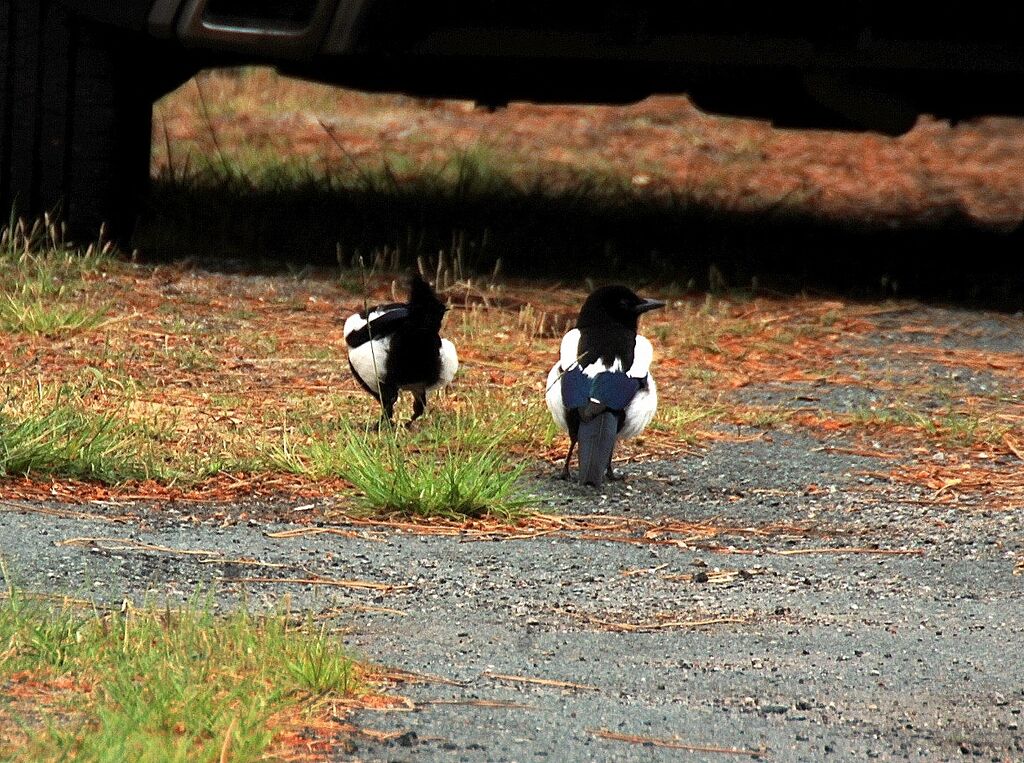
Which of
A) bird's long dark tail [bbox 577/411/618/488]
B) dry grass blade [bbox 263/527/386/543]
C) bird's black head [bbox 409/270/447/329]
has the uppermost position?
bird's black head [bbox 409/270/447/329]

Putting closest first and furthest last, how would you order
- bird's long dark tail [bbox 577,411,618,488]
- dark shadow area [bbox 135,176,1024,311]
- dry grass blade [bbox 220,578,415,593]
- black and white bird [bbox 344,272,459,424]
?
dry grass blade [bbox 220,578,415,593]
bird's long dark tail [bbox 577,411,618,488]
black and white bird [bbox 344,272,459,424]
dark shadow area [bbox 135,176,1024,311]

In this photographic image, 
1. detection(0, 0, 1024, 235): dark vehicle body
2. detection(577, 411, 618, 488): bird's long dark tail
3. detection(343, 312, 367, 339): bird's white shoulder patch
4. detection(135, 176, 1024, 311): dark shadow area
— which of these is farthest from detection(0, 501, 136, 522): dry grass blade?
detection(135, 176, 1024, 311): dark shadow area

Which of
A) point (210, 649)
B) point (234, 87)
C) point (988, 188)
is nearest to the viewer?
point (210, 649)

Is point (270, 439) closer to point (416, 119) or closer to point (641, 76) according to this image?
point (641, 76)

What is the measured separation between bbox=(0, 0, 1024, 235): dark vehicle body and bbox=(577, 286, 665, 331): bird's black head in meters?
2.11

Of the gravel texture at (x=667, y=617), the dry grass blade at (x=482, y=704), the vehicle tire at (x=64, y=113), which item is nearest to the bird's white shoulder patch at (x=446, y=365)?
the gravel texture at (x=667, y=617)

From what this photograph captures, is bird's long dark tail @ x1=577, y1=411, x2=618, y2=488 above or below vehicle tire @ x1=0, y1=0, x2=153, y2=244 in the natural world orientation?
below

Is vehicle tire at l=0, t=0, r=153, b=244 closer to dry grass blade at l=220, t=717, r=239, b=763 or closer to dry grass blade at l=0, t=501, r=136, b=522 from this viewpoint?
dry grass blade at l=0, t=501, r=136, b=522

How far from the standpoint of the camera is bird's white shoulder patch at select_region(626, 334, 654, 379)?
19.4 ft

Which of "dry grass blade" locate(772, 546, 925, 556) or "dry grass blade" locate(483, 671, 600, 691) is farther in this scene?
"dry grass blade" locate(772, 546, 925, 556)

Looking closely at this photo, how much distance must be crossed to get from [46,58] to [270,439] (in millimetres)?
3464

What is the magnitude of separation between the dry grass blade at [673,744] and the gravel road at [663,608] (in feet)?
0.05

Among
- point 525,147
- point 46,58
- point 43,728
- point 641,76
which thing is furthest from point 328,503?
point 525,147

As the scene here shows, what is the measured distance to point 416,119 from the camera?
610 inches
